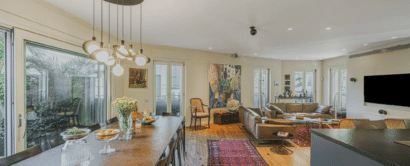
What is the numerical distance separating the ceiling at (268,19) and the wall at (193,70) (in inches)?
38.3

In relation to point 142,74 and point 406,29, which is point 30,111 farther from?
point 406,29

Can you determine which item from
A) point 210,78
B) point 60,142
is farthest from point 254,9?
point 210,78

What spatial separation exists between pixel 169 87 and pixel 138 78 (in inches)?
39.9

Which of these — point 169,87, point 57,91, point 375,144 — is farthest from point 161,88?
point 375,144

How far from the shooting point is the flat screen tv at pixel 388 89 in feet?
15.2

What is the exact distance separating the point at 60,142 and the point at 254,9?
308 cm

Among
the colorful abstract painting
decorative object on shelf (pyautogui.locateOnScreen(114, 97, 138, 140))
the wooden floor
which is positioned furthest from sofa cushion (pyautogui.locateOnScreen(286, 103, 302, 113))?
decorative object on shelf (pyautogui.locateOnScreen(114, 97, 138, 140))

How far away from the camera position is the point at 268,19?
10.8 ft

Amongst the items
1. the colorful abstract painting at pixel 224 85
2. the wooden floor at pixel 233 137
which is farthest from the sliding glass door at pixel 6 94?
the colorful abstract painting at pixel 224 85

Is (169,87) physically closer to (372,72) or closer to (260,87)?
(260,87)

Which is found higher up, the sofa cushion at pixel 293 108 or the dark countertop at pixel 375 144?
the dark countertop at pixel 375 144

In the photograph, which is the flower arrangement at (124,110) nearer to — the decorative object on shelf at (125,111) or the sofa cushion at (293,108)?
the decorative object on shelf at (125,111)

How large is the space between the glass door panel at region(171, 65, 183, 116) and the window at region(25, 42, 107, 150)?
7.32 ft

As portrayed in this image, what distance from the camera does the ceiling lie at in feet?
8.84
